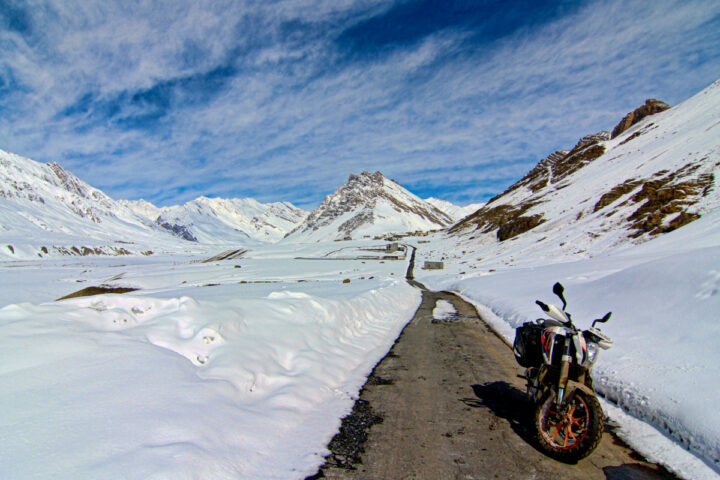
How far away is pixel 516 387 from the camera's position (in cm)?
725

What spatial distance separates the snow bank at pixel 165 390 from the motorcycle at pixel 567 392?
2948mm

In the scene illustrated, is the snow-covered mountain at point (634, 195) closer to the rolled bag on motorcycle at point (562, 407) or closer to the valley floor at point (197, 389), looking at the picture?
the valley floor at point (197, 389)

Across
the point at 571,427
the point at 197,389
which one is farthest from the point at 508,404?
the point at 197,389

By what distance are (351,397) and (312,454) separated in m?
2.12

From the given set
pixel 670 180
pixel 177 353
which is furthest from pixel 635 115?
pixel 177 353

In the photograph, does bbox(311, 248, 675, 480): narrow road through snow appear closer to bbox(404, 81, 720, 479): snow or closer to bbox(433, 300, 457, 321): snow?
bbox(404, 81, 720, 479): snow

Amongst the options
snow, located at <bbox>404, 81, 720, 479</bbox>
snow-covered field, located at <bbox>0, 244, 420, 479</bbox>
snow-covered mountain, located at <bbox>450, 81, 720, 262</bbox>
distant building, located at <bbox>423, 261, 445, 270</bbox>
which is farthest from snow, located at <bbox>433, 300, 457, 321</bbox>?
distant building, located at <bbox>423, 261, 445, 270</bbox>

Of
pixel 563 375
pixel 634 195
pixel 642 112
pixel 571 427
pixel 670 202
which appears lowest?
pixel 571 427

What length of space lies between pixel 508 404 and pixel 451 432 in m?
1.61

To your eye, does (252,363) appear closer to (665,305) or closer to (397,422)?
(397,422)

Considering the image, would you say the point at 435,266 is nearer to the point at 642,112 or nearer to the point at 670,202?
the point at 670,202

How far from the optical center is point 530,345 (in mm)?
6012

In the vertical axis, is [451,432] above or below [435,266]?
below

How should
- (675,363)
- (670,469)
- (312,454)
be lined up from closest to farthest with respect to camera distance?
(670,469), (312,454), (675,363)
